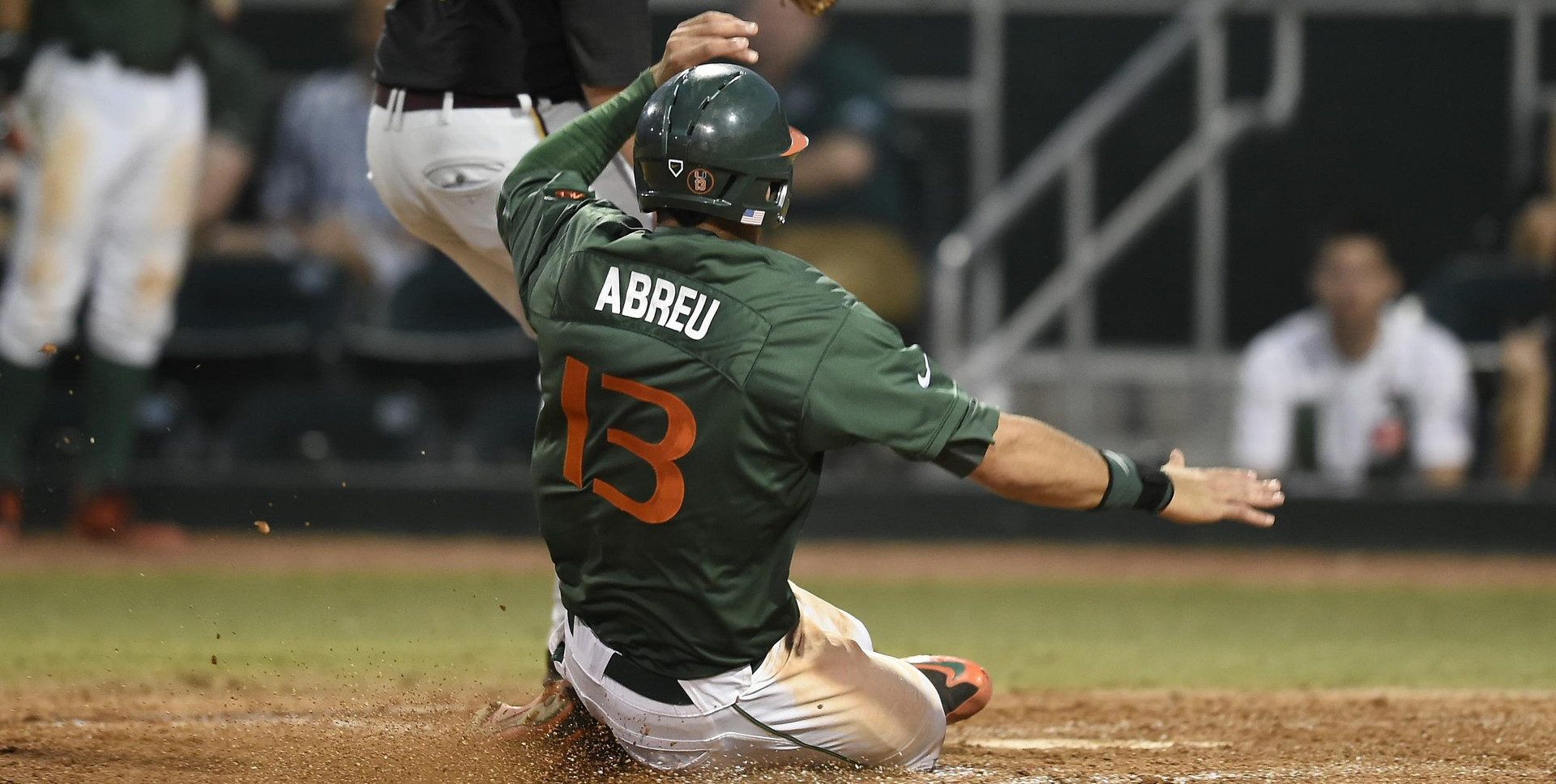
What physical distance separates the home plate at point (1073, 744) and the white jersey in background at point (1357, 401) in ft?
13.3

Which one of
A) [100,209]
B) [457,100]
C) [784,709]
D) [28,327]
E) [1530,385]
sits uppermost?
[457,100]

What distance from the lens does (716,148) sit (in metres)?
3.27

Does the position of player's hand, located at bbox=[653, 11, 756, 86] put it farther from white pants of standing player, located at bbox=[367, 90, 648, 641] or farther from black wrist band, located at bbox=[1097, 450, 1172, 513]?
black wrist band, located at bbox=[1097, 450, 1172, 513]

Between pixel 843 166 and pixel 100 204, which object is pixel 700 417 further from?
pixel 843 166

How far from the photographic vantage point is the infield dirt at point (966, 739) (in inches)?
142

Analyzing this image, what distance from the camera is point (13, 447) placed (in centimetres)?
737

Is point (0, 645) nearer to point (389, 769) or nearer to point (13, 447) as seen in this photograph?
point (13, 447)

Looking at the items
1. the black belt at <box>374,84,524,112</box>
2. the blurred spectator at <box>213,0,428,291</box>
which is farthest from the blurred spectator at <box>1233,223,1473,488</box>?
the black belt at <box>374,84,524,112</box>

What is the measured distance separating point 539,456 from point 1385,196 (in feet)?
21.4

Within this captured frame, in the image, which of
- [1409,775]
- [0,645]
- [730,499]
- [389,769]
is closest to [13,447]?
[0,645]

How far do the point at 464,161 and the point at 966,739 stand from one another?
1597mm

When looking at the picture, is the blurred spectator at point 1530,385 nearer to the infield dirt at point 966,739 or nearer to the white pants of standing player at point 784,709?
the infield dirt at point 966,739

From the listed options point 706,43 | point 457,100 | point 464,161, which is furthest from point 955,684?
point 457,100

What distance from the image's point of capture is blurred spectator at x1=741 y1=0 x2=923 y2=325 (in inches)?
327
